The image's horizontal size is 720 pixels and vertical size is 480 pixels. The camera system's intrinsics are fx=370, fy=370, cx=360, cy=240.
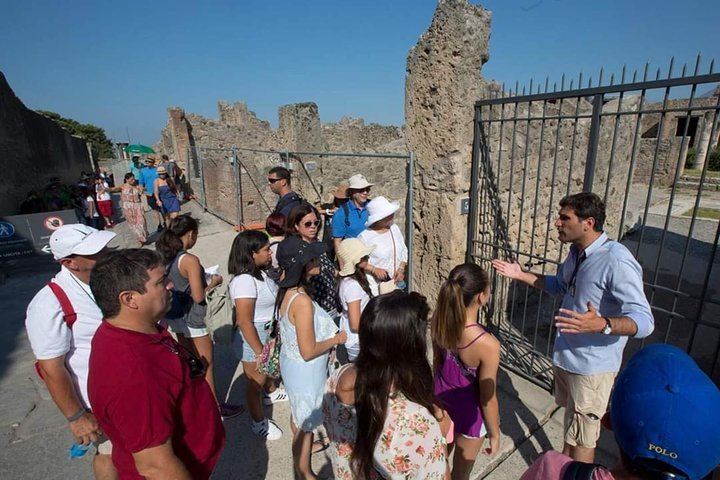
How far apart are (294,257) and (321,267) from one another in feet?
2.38

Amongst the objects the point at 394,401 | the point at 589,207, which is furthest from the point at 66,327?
the point at 589,207

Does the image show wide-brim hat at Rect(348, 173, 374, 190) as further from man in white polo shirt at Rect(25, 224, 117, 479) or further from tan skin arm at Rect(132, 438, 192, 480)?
tan skin arm at Rect(132, 438, 192, 480)

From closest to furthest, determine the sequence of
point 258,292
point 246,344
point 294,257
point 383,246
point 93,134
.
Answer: point 294,257 < point 258,292 < point 246,344 < point 383,246 < point 93,134

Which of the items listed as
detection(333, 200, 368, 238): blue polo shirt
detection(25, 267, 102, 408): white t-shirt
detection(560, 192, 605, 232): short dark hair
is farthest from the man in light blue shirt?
detection(25, 267, 102, 408): white t-shirt

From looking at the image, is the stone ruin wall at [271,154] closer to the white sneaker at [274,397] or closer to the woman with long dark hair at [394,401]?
the white sneaker at [274,397]

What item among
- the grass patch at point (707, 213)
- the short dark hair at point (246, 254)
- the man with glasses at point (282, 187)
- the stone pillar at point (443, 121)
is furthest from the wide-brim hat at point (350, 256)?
the grass patch at point (707, 213)

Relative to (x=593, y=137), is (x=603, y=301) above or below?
below

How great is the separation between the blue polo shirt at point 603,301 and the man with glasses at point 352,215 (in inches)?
82.2

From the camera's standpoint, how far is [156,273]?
1.64 metres

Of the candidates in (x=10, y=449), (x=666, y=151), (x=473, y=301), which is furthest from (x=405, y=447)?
(x=666, y=151)

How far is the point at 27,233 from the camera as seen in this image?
719 cm

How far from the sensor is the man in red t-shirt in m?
1.38

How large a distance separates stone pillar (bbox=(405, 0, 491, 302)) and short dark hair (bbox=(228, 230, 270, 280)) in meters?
1.85

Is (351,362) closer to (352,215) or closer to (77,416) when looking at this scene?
(77,416)
